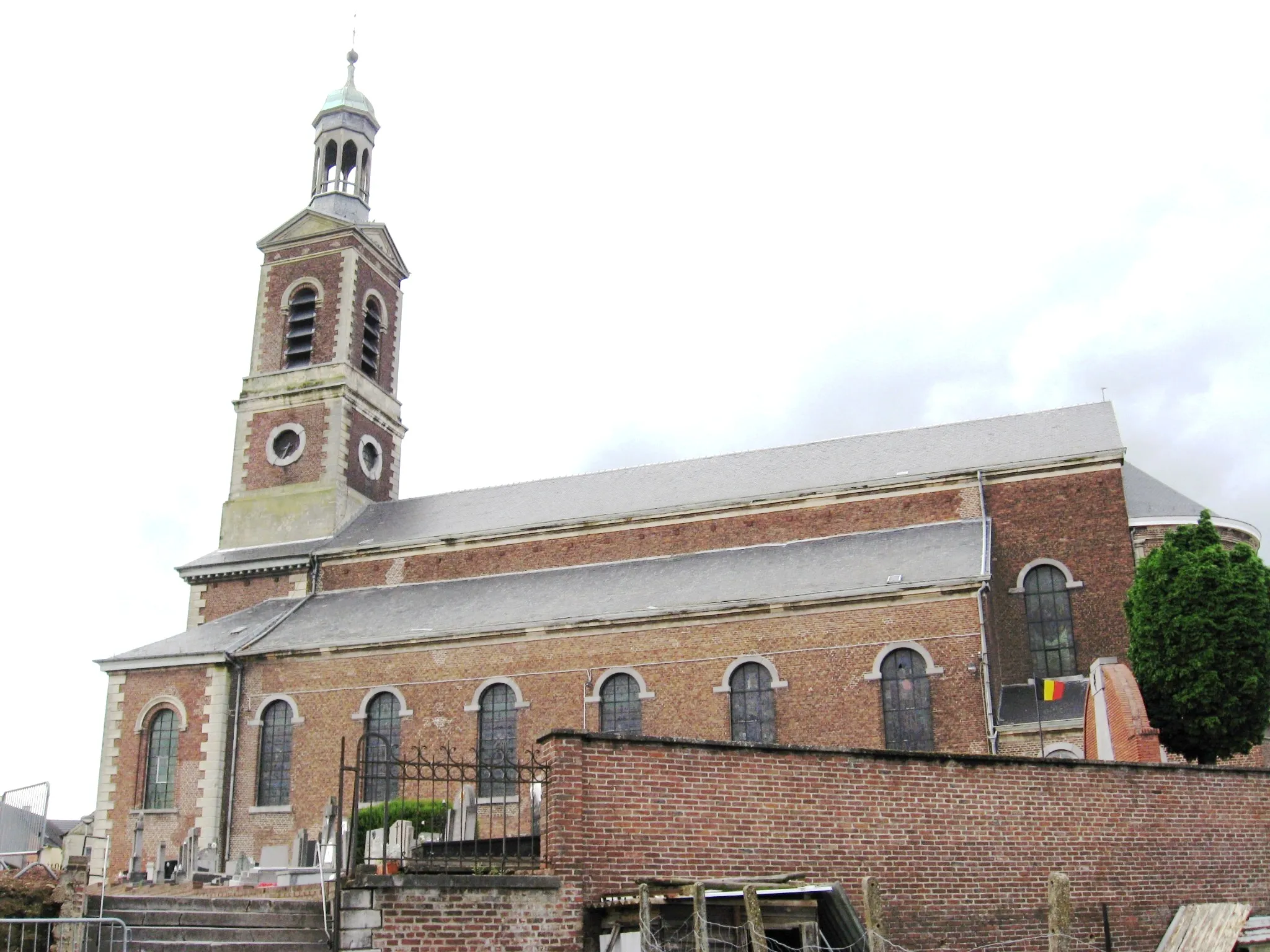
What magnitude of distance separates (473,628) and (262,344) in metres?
13.0

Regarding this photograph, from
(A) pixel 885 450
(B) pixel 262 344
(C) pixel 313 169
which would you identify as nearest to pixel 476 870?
(A) pixel 885 450

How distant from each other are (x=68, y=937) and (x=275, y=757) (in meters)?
13.6

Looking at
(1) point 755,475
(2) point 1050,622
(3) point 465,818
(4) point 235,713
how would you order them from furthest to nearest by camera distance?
(1) point 755,475, (4) point 235,713, (2) point 1050,622, (3) point 465,818

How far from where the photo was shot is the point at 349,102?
1364 inches

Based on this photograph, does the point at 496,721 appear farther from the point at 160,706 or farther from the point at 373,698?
the point at 160,706

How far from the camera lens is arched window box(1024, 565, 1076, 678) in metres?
22.3

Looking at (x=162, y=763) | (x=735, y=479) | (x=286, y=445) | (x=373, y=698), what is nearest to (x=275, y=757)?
(x=373, y=698)

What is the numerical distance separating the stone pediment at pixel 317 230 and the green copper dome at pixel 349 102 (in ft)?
10.8

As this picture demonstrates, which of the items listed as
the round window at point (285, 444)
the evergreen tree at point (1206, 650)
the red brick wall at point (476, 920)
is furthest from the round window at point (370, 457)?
the red brick wall at point (476, 920)

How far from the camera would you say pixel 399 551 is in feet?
90.6

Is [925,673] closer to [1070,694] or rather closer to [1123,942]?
[1070,694]

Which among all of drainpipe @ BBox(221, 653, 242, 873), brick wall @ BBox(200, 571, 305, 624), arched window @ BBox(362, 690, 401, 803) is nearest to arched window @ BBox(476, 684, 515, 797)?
arched window @ BBox(362, 690, 401, 803)

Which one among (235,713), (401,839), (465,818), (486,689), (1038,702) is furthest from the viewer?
(235,713)

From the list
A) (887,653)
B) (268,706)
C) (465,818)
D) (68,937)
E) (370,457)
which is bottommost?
(68,937)
